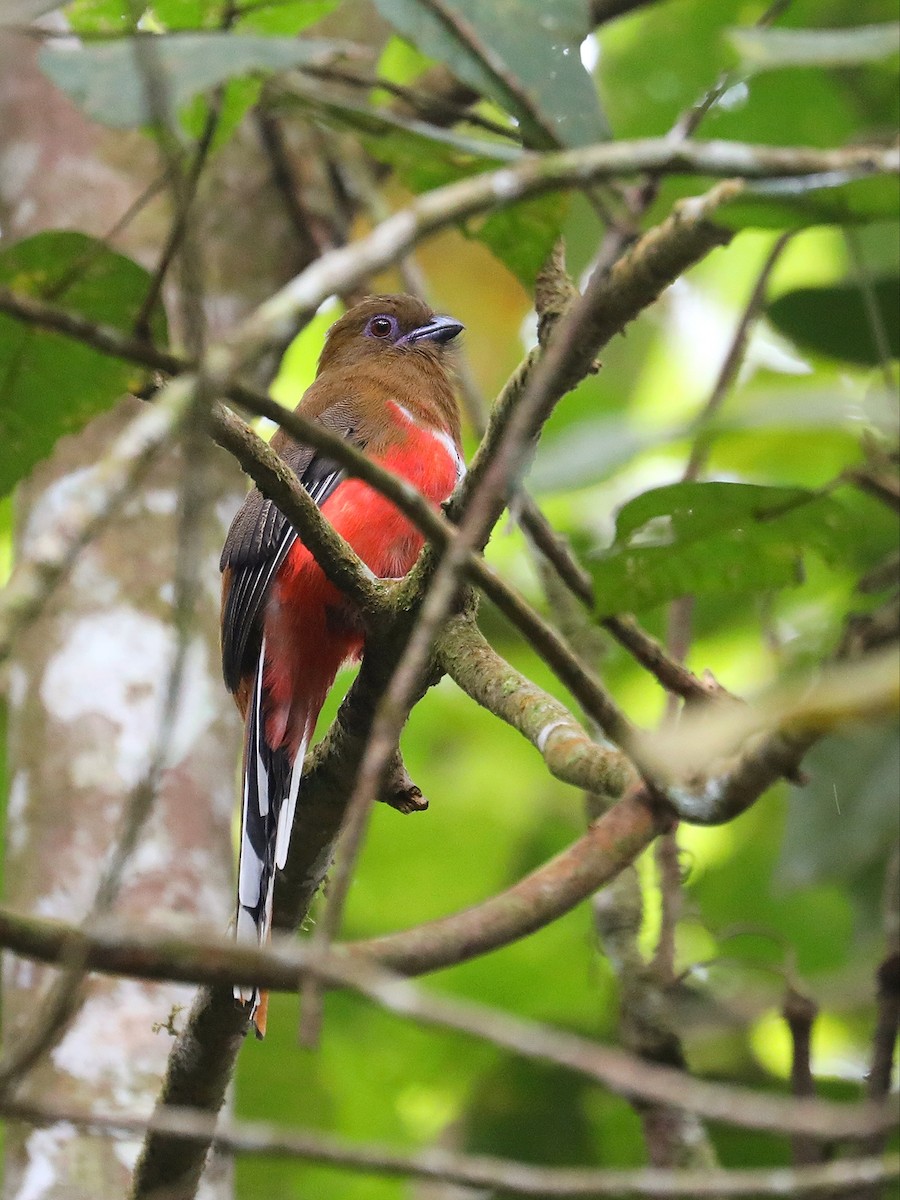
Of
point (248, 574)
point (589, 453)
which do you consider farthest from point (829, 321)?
point (589, 453)

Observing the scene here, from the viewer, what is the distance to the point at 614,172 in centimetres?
152

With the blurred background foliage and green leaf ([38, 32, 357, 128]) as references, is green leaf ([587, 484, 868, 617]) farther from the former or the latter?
green leaf ([38, 32, 357, 128])

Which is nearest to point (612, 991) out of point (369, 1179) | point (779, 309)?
point (369, 1179)

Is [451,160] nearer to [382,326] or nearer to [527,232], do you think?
[527,232]

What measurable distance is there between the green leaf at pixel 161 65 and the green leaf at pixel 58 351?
0.95 feet

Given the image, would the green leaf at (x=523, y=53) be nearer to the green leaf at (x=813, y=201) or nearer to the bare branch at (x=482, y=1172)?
the green leaf at (x=813, y=201)

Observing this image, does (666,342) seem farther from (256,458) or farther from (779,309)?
(256,458)

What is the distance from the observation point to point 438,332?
16.8ft

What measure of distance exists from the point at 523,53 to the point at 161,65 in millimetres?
468

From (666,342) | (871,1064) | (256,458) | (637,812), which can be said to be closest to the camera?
(637,812)

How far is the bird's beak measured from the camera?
16.8 feet

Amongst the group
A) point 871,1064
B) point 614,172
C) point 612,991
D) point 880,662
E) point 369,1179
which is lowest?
point 369,1179

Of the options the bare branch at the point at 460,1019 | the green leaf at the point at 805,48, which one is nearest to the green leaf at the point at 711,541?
the green leaf at the point at 805,48

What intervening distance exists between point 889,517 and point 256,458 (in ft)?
4.71
